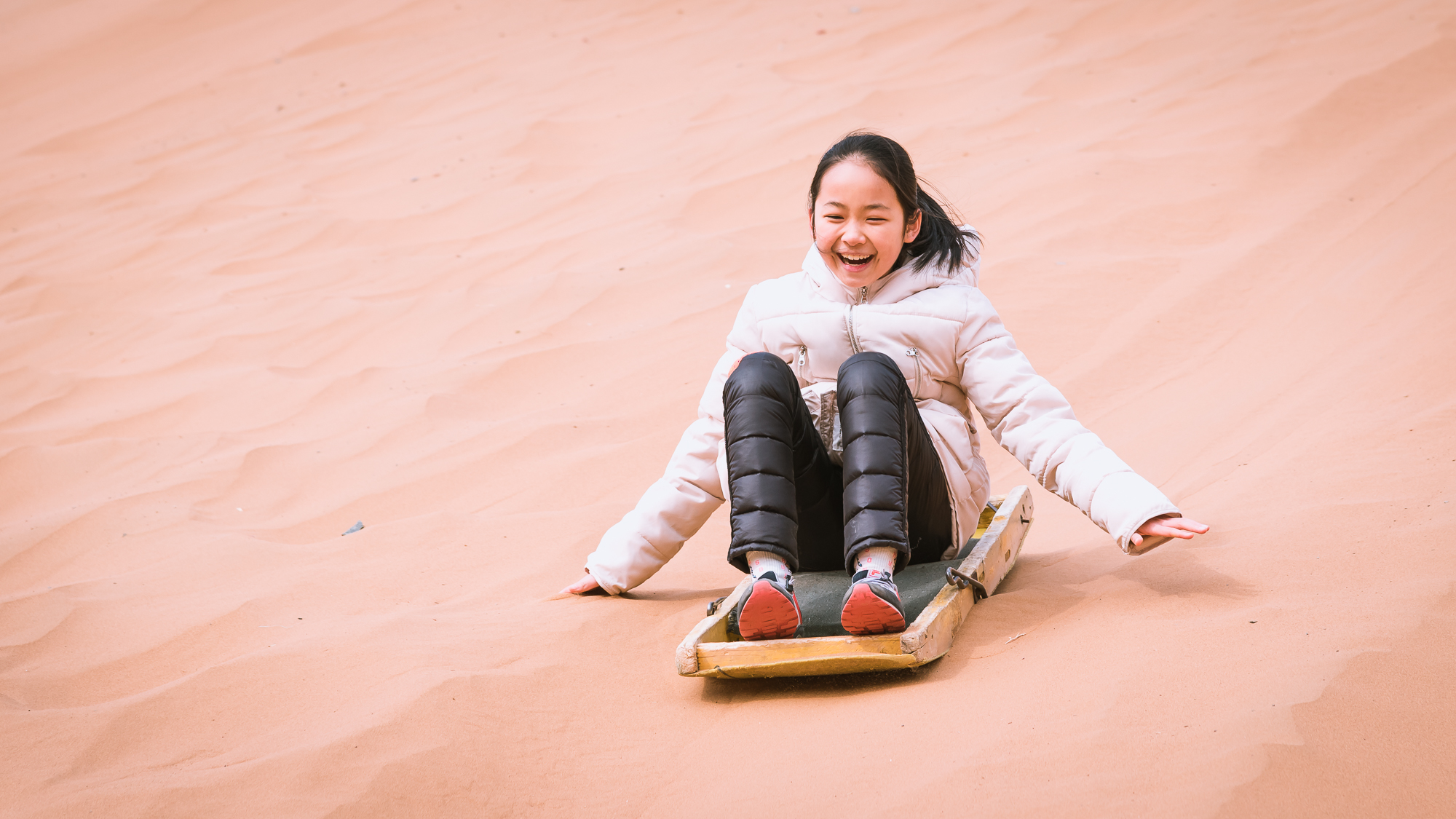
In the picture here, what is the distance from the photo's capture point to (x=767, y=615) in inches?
84.8

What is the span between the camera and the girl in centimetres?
221

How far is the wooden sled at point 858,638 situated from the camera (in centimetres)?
213

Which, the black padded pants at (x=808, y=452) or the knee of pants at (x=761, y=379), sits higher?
the knee of pants at (x=761, y=379)

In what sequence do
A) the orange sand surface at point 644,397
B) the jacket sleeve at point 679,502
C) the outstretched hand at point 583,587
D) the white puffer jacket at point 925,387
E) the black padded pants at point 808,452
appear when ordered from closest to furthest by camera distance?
the orange sand surface at point 644,397, the black padded pants at point 808,452, the white puffer jacket at point 925,387, the jacket sleeve at point 679,502, the outstretched hand at point 583,587

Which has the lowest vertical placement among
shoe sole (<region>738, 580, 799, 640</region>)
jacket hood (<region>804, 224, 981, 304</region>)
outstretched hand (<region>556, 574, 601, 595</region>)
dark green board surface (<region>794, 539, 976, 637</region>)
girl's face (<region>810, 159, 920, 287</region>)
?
outstretched hand (<region>556, 574, 601, 595</region>)

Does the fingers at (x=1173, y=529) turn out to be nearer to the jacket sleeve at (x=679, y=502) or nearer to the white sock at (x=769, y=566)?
the white sock at (x=769, y=566)

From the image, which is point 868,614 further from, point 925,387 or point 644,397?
point 644,397

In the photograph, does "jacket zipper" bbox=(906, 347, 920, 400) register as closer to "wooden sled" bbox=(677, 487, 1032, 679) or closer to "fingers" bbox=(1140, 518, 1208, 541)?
"wooden sled" bbox=(677, 487, 1032, 679)

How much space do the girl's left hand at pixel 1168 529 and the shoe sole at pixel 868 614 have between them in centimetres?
51

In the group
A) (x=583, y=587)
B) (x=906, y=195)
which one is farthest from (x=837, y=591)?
(x=906, y=195)

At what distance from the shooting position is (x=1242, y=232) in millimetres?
4645

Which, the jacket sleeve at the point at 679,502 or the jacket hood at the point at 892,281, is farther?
the jacket sleeve at the point at 679,502

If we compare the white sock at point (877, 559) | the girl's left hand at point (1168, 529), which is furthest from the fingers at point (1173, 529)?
the white sock at point (877, 559)

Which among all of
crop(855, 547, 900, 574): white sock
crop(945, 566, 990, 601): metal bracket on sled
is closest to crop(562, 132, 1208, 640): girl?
crop(855, 547, 900, 574): white sock
